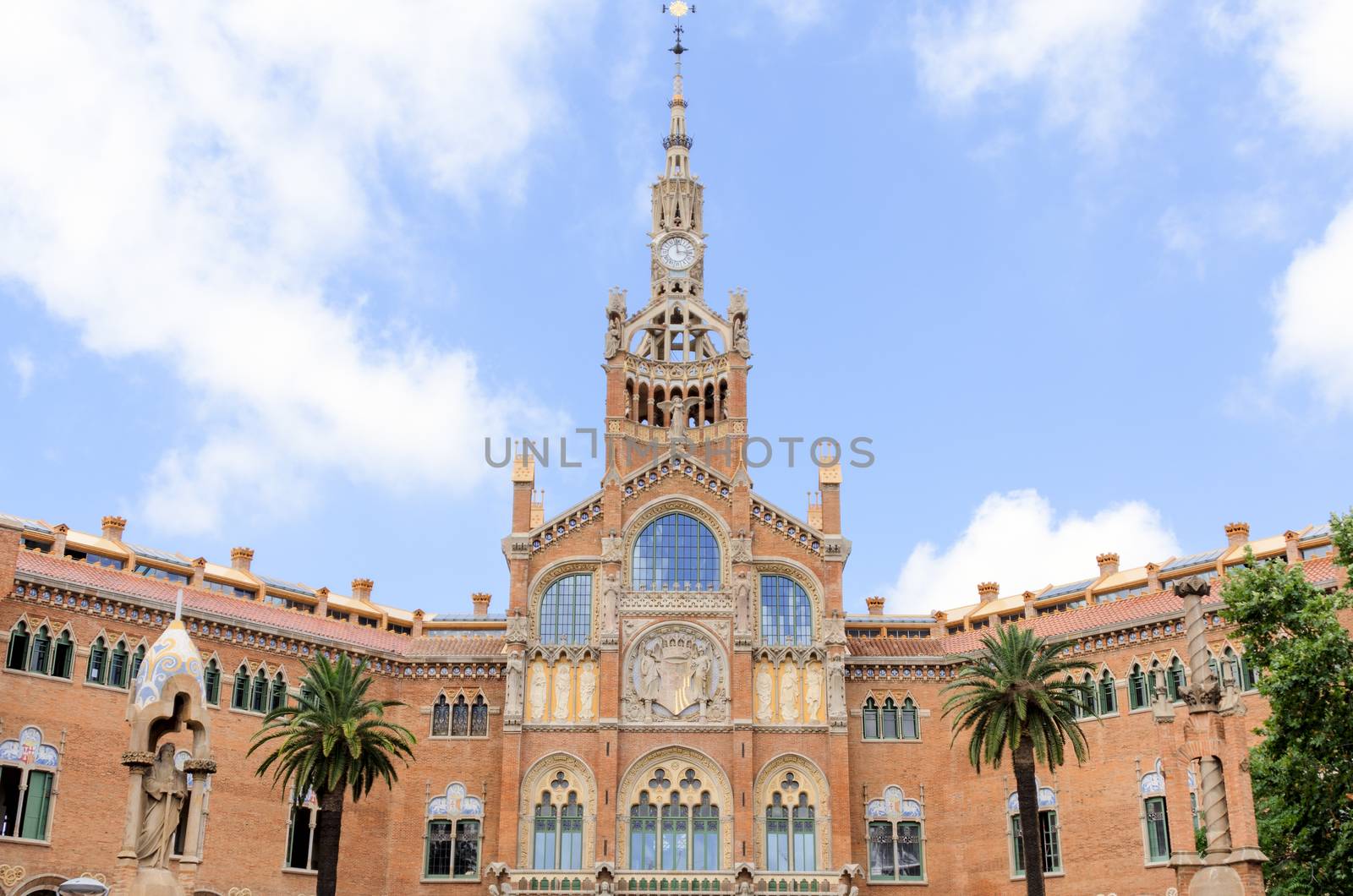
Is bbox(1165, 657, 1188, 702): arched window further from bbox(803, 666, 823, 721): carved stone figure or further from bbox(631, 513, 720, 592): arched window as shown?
bbox(631, 513, 720, 592): arched window

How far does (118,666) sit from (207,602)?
18.0ft

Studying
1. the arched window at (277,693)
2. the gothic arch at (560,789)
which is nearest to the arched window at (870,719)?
the gothic arch at (560,789)

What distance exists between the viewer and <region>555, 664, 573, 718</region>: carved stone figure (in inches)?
2425

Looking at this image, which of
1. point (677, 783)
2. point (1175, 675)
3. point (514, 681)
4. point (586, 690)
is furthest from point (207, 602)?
point (1175, 675)

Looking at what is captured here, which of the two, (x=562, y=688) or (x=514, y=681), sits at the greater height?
(x=514, y=681)

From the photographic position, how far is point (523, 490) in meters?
65.1

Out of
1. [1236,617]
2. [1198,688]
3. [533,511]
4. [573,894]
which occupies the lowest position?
[573,894]

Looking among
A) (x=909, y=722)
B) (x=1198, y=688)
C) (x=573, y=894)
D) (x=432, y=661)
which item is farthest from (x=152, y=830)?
(x=909, y=722)

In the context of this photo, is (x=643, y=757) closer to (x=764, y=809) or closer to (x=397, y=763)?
(x=764, y=809)

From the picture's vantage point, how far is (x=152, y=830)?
105 ft

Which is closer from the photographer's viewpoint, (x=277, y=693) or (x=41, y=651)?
(x=41, y=651)

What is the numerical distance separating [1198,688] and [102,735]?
4113 cm

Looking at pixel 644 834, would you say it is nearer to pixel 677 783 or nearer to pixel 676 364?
pixel 677 783

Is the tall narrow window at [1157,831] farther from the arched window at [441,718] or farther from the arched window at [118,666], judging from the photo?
the arched window at [118,666]
